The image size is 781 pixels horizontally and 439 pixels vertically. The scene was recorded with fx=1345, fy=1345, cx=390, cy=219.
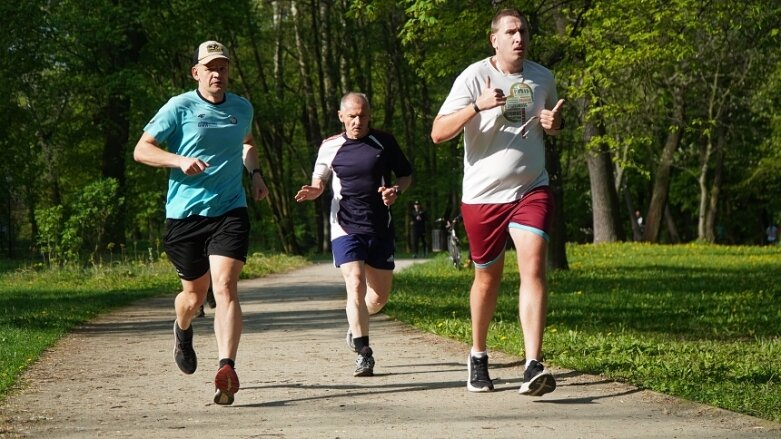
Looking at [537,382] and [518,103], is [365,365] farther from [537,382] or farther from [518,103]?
[518,103]

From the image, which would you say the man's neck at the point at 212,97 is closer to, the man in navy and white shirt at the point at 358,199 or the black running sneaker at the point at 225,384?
the man in navy and white shirt at the point at 358,199

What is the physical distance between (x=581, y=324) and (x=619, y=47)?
8.14 m

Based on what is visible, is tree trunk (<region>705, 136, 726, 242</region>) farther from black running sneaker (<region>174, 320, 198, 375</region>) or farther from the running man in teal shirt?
the running man in teal shirt

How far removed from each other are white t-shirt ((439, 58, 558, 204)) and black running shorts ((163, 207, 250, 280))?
136cm

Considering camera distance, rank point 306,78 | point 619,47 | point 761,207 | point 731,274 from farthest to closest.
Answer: point 761,207, point 306,78, point 731,274, point 619,47

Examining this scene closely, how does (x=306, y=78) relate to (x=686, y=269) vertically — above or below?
above

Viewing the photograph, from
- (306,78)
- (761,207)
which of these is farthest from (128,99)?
(761,207)

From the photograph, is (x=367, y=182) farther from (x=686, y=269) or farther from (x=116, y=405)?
(x=686, y=269)

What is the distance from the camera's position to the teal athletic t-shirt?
25.8 feet

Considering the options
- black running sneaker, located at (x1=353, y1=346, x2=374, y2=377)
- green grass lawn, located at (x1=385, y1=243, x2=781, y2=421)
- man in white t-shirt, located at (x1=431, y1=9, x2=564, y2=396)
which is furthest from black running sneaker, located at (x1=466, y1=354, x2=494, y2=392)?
black running sneaker, located at (x1=353, y1=346, x2=374, y2=377)

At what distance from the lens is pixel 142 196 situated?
2991cm

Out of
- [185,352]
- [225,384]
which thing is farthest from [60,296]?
[225,384]

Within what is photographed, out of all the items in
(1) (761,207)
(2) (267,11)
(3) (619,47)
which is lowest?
(1) (761,207)

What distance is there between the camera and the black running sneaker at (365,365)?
8.88 m
